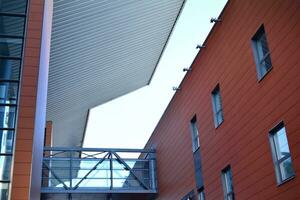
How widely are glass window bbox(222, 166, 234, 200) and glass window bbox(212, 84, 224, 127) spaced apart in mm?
1680

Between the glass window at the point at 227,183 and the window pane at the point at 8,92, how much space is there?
744 centimetres

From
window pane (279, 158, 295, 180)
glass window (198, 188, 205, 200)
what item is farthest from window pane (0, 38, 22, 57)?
glass window (198, 188, 205, 200)

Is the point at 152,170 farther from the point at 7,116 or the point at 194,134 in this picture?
the point at 7,116

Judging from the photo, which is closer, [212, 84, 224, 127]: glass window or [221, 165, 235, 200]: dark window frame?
[221, 165, 235, 200]: dark window frame

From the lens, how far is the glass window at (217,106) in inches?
634

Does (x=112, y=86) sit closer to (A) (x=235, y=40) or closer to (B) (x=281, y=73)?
(A) (x=235, y=40)

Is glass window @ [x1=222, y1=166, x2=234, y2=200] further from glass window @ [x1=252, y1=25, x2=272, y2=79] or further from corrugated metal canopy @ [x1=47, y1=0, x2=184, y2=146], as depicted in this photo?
corrugated metal canopy @ [x1=47, y1=0, x2=184, y2=146]

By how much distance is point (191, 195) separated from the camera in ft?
62.1

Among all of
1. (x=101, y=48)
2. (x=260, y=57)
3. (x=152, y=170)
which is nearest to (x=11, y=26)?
(x=260, y=57)

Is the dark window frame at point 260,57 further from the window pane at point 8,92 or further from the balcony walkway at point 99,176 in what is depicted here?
the balcony walkway at point 99,176

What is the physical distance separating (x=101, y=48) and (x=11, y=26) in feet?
33.9

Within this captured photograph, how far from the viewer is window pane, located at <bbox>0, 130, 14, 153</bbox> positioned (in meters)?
10.4

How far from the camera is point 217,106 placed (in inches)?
647

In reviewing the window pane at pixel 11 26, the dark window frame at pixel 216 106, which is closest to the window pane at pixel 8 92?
the window pane at pixel 11 26
